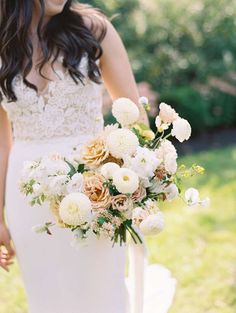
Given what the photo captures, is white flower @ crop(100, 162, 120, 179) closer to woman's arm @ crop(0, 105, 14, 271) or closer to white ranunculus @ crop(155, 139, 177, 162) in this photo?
white ranunculus @ crop(155, 139, 177, 162)

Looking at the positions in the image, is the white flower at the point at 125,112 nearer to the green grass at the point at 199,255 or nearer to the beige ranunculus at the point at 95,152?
the beige ranunculus at the point at 95,152

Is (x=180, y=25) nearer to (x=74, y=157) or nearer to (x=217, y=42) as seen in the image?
(x=217, y=42)

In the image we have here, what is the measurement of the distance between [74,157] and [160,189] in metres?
0.32

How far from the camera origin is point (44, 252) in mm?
3016

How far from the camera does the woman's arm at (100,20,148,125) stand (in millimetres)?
3021

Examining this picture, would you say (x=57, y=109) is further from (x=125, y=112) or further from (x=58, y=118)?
(x=125, y=112)

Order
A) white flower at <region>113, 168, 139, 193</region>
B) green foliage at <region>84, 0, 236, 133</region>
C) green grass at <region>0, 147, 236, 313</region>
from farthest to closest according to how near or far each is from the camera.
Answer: green foliage at <region>84, 0, 236, 133</region> → green grass at <region>0, 147, 236, 313</region> → white flower at <region>113, 168, 139, 193</region>

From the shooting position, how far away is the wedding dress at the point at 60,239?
297 cm

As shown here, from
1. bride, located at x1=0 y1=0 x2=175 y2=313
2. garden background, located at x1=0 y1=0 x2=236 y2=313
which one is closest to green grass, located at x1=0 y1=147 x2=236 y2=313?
garden background, located at x1=0 y1=0 x2=236 y2=313

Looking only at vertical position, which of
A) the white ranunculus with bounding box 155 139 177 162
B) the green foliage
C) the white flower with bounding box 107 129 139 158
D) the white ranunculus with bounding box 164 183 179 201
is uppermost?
the white flower with bounding box 107 129 139 158

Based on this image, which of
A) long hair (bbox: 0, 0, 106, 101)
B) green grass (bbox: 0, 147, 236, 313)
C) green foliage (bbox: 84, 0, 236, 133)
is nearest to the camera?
long hair (bbox: 0, 0, 106, 101)

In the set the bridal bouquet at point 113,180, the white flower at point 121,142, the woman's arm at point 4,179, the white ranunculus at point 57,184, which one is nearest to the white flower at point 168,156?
the bridal bouquet at point 113,180

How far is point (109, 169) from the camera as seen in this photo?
2.35 metres

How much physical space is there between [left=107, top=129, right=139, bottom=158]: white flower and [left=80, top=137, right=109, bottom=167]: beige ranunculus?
0.03 metres
